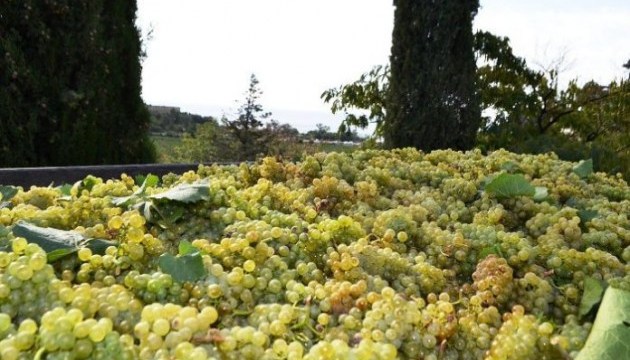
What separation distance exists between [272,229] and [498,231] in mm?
747

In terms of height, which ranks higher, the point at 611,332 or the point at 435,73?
the point at 435,73

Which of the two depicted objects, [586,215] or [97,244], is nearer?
[97,244]

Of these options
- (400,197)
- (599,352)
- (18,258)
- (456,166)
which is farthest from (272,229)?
(456,166)

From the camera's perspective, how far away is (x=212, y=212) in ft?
5.64

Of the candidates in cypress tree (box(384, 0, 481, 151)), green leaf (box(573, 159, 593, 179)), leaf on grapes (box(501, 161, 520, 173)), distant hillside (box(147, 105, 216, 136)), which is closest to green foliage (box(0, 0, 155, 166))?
cypress tree (box(384, 0, 481, 151))

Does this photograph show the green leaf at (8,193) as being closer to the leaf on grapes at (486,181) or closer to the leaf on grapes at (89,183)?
the leaf on grapes at (89,183)

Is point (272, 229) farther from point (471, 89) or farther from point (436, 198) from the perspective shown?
point (471, 89)

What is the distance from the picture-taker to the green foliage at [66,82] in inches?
224

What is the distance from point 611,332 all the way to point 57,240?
1181 millimetres

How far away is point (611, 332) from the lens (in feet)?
4.04

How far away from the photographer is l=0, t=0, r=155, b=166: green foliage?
18.7 ft

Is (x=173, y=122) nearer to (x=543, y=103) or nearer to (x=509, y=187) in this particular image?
(x=543, y=103)

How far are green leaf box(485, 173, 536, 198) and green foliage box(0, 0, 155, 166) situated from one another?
4.88 meters

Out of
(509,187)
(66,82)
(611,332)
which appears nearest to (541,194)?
(509,187)
